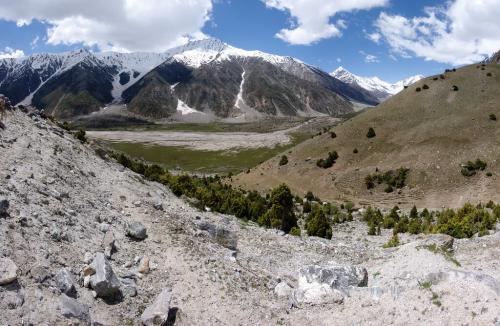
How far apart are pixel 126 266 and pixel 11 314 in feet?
19.2

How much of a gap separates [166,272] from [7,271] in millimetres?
6308

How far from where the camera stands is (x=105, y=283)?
1578 cm

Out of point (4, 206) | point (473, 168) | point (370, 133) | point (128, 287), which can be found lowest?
point (128, 287)

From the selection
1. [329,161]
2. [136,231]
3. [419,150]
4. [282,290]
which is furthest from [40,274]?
[419,150]

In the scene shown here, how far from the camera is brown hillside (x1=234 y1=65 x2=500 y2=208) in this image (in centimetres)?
6126

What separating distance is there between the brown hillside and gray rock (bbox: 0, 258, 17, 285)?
52.4 m

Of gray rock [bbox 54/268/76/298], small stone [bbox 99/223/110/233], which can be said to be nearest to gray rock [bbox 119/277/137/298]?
gray rock [bbox 54/268/76/298]

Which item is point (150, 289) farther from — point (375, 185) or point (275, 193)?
point (375, 185)

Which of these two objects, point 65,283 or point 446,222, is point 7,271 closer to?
point 65,283

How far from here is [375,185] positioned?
216 feet

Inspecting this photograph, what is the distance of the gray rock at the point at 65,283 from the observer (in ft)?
49.0

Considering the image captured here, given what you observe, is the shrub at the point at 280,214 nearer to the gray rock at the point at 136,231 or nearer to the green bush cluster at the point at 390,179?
the gray rock at the point at 136,231

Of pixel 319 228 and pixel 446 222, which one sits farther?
pixel 446 222

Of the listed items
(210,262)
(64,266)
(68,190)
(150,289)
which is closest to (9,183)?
(68,190)
